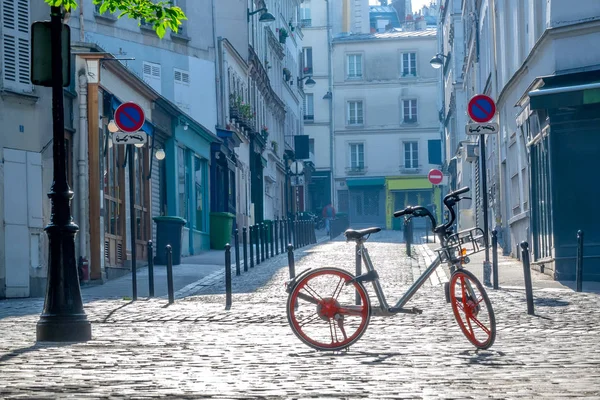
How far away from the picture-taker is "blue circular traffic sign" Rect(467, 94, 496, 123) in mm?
16781

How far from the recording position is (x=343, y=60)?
257 feet

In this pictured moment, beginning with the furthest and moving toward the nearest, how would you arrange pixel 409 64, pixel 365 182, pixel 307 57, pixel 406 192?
pixel 307 57, pixel 409 64, pixel 406 192, pixel 365 182

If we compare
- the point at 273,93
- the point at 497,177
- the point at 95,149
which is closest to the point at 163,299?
the point at 95,149

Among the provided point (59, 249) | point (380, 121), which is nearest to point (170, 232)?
point (59, 249)

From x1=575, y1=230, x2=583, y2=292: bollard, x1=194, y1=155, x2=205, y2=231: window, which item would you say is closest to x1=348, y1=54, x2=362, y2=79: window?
x1=194, y1=155, x2=205, y2=231: window

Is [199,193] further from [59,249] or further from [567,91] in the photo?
[59,249]

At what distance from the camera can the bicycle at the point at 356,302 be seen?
9.26 meters

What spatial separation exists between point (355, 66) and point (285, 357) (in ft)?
231

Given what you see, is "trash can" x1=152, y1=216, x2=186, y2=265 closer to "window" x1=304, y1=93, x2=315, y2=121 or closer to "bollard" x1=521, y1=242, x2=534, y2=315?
"bollard" x1=521, y1=242, x2=534, y2=315

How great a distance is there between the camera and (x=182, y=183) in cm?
3011

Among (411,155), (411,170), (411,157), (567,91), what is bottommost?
(567,91)

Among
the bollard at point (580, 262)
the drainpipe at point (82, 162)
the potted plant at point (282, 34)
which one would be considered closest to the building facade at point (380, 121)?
the potted plant at point (282, 34)

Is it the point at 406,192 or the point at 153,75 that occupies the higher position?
the point at 153,75

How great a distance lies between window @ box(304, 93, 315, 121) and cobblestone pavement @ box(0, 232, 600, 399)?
2498 inches
